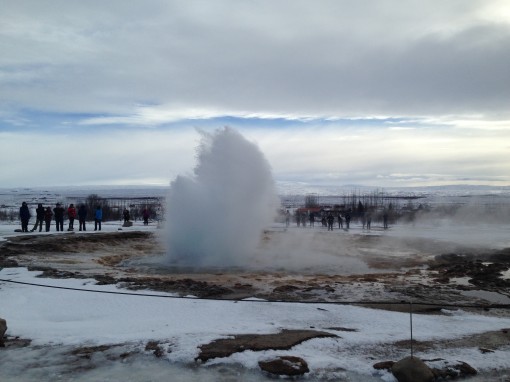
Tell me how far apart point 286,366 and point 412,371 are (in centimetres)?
A: 146

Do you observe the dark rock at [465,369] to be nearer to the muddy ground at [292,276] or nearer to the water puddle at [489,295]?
the muddy ground at [292,276]

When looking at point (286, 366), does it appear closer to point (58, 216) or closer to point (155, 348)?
point (155, 348)

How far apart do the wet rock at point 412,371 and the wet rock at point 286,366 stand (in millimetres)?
1054

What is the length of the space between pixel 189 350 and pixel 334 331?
2.33 meters

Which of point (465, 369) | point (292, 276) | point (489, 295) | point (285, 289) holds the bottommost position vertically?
point (292, 276)

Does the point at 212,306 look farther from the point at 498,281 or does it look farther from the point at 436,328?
the point at 498,281

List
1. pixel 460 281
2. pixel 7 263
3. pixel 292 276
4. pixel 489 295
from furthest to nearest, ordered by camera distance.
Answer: pixel 292 276 < pixel 7 263 < pixel 460 281 < pixel 489 295

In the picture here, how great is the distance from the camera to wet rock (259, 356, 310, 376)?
5.22m

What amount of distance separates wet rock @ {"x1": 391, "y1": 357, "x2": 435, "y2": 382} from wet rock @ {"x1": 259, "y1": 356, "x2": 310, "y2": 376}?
41.5 inches

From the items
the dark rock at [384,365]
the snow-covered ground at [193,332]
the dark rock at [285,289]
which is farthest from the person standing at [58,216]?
the dark rock at [384,365]

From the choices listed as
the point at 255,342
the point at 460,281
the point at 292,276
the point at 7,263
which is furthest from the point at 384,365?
the point at 7,263

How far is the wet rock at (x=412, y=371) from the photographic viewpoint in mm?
4949

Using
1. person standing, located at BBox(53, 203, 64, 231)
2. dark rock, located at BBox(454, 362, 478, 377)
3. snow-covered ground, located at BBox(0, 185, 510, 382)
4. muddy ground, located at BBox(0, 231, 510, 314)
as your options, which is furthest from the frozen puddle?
person standing, located at BBox(53, 203, 64, 231)

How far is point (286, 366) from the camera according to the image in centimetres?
532
